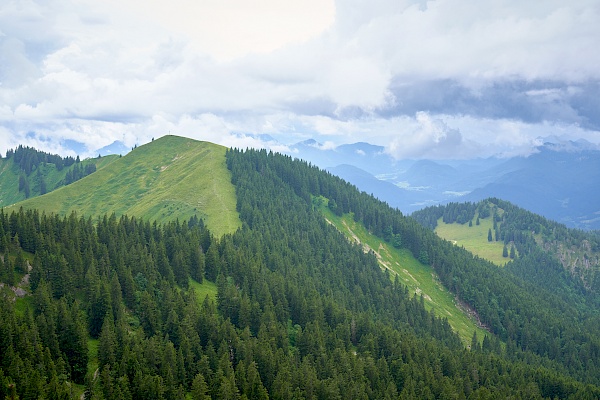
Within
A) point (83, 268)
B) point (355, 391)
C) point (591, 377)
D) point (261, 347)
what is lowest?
point (591, 377)

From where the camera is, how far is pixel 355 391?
94.5 metres

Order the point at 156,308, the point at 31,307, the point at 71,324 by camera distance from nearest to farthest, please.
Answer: the point at 71,324
the point at 31,307
the point at 156,308

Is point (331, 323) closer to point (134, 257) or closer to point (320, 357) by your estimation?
point (320, 357)

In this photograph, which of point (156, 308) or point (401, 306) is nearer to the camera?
point (156, 308)

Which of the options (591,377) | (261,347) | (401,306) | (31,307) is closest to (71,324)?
(31,307)

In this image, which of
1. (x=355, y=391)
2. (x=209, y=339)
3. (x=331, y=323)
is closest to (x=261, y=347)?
(x=209, y=339)

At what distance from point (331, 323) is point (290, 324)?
11.9 meters

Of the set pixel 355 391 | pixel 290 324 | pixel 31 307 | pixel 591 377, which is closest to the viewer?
pixel 31 307

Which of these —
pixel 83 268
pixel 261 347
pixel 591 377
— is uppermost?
pixel 83 268

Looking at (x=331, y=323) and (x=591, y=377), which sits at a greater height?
(x=331, y=323)

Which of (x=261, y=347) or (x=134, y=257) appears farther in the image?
Result: (x=134, y=257)

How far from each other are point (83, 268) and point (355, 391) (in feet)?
195

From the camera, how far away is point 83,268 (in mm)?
104812

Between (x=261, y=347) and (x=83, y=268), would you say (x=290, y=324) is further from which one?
(x=83, y=268)
